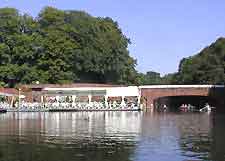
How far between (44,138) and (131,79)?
86.6 m

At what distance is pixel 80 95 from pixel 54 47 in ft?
32.2

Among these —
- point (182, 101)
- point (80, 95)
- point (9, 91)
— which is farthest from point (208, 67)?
point (9, 91)

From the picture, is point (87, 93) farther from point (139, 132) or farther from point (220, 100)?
point (139, 132)

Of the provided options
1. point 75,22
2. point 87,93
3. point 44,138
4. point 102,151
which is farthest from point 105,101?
point 102,151

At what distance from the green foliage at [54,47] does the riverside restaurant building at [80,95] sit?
224cm

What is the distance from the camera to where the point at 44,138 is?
39.9 meters

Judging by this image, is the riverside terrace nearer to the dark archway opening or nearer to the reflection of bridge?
the reflection of bridge

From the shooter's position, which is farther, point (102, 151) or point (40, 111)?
point (40, 111)

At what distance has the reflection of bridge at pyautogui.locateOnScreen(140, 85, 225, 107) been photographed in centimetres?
11169

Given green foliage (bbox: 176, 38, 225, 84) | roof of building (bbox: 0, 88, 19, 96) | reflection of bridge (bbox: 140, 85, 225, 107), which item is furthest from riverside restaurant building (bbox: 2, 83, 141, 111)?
green foliage (bbox: 176, 38, 225, 84)

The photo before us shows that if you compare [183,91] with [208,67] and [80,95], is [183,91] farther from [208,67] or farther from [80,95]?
[80,95]

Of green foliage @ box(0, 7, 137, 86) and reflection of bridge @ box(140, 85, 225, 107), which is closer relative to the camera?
green foliage @ box(0, 7, 137, 86)

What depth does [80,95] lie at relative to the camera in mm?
110375

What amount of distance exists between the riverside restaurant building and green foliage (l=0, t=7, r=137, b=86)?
2.24 meters
